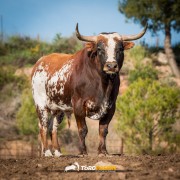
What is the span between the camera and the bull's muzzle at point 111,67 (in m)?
8.70

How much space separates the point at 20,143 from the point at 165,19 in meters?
17.1

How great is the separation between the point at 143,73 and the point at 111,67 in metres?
28.3

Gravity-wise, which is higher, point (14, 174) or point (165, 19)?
point (165, 19)

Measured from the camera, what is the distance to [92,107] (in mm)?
9320

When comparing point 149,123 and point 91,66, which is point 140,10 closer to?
point 149,123

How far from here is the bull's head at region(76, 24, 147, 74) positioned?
8766mm

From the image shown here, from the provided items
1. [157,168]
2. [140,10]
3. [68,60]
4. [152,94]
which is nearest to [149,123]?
[152,94]

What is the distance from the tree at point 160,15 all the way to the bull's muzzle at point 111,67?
99.7 ft

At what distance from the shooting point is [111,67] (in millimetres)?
8711

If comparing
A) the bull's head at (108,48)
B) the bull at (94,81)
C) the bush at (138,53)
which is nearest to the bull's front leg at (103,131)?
the bull at (94,81)

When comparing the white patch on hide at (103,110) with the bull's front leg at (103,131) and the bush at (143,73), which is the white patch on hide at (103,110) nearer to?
the bull's front leg at (103,131)

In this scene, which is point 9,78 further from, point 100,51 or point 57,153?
point 100,51

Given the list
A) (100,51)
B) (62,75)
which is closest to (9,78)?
(62,75)

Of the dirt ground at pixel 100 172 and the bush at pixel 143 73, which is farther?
the bush at pixel 143 73
